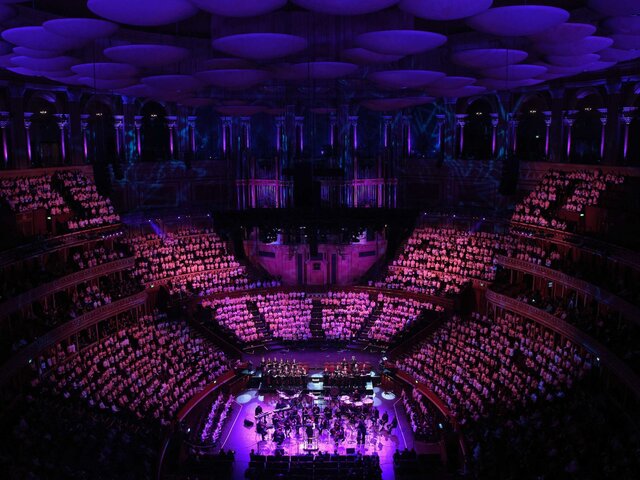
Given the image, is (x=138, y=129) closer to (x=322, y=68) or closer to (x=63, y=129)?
(x=63, y=129)

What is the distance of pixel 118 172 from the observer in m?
28.2

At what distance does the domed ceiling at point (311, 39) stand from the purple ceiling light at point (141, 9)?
0.02m

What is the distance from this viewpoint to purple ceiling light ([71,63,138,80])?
16766 millimetres

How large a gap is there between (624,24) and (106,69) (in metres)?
13.4

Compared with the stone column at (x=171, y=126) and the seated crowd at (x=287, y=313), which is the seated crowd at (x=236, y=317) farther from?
the stone column at (x=171, y=126)

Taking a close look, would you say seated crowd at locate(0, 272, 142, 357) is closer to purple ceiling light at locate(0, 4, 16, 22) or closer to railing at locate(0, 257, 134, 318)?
→ railing at locate(0, 257, 134, 318)

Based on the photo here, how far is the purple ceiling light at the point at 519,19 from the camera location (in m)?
12.0

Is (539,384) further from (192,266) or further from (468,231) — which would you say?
(192,266)

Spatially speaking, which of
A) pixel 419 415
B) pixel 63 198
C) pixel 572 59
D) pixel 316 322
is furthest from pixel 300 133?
pixel 572 59

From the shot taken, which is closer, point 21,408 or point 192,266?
point 21,408

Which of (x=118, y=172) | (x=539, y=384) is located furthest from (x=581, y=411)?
(x=118, y=172)

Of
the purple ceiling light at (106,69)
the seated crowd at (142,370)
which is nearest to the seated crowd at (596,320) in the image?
the seated crowd at (142,370)

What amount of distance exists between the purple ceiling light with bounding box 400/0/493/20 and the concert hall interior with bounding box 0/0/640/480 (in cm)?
11

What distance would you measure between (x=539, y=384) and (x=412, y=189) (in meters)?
17.7
